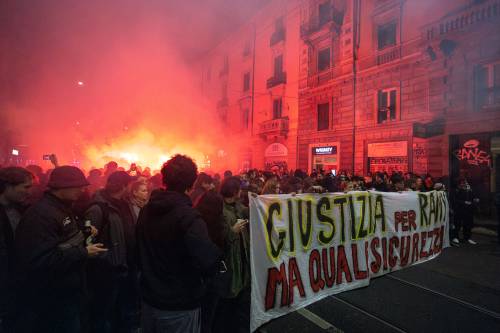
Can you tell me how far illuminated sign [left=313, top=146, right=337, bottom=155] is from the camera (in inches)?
641

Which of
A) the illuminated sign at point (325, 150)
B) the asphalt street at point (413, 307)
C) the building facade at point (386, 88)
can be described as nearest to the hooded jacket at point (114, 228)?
the asphalt street at point (413, 307)

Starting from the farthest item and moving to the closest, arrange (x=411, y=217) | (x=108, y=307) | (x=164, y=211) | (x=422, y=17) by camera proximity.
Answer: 1. (x=422, y=17)
2. (x=411, y=217)
3. (x=108, y=307)
4. (x=164, y=211)

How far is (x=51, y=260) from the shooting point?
1700mm

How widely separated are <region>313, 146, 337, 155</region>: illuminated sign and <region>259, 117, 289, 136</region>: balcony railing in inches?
122

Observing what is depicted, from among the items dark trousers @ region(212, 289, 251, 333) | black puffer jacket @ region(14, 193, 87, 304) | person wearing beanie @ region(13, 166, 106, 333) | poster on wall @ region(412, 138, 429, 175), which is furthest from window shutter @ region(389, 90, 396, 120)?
black puffer jacket @ region(14, 193, 87, 304)

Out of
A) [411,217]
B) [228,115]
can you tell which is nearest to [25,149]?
[228,115]

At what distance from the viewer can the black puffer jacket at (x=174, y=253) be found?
65.1 inches

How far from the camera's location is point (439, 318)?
332 centimetres

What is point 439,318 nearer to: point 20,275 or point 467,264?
point 467,264

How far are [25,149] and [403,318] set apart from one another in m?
26.7

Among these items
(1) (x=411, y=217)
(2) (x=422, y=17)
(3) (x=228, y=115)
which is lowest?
(1) (x=411, y=217)

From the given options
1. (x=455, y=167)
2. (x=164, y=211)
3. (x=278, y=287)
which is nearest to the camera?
(x=164, y=211)

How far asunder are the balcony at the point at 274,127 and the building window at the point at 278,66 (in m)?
3.78

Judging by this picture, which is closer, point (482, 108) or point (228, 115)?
point (482, 108)
